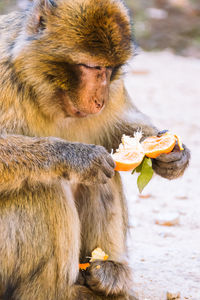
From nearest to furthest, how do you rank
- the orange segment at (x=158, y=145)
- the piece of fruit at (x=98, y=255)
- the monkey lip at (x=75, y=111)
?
the monkey lip at (x=75, y=111) → the orange segment at (x=158, y=145) → the piece of fruit at (x=98, y=255)

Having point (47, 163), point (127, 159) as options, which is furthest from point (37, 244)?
point (127, 159)


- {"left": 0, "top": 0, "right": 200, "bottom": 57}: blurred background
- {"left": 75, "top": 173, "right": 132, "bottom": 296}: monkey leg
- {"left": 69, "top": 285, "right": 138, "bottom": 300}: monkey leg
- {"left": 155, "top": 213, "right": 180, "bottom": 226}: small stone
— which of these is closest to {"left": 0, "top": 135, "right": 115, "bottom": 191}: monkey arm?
{"left": 75, "top": 173, "right": 132, "bottom": 296}: monkey leg

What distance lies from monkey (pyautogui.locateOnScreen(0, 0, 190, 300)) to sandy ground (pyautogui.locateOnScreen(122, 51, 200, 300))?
20.3 inches

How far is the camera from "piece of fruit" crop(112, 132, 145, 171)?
129 inches

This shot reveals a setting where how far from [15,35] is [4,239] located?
1292 millimetres

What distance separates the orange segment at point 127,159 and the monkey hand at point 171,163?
30 cm

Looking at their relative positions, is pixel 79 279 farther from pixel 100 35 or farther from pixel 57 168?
pixel 100 35

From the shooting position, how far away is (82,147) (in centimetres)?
322

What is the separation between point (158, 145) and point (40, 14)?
1.10 metres

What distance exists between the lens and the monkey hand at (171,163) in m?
3.65

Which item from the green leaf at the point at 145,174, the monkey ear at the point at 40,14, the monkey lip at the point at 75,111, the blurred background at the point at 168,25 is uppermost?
the blurred background at the point at 168,25

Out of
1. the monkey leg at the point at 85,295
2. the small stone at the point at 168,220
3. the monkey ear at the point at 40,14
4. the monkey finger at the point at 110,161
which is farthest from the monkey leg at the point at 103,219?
the small stone at the point at 168,220

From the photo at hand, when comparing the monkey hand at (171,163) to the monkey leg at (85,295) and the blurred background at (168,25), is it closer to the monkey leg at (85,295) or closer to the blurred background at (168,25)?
the monkey leg at (85,295)

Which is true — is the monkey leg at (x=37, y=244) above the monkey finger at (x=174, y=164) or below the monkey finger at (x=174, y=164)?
below
